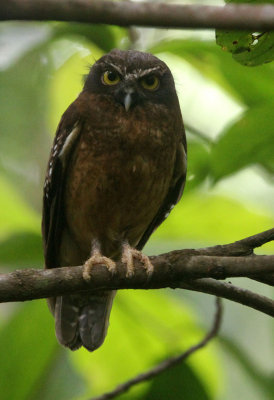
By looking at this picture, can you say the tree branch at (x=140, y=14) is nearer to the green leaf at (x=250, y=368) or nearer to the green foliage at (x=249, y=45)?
the green foliage at (x=249, y=45)

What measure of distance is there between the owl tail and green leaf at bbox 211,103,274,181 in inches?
70.9

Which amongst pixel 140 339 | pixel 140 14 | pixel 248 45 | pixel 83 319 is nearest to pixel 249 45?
pixel 248 45

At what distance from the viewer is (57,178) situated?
482 cm

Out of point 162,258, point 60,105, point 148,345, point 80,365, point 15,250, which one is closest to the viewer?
point 162,258

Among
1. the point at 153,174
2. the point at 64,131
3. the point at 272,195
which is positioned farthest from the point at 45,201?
the point at 272,195

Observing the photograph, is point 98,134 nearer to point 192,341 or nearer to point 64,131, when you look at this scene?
point 64,131

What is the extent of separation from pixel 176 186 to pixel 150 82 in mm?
809

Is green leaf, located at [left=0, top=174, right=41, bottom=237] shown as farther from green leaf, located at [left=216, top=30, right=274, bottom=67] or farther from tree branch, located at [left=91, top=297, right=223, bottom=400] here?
green leaf, located at [left=216, top=30, right=274, bottom=67]

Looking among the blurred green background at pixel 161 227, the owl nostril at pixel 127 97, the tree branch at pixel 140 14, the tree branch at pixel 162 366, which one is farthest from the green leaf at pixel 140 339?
the tree branch at pixel 140 14

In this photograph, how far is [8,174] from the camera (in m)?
5.84

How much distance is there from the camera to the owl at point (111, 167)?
462 centimetres

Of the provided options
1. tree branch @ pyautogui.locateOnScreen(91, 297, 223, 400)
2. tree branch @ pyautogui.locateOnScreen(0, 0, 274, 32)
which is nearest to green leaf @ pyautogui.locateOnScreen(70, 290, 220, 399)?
tree branch @ pyautogui.locateOnScreen(91, 297, 223, 400)

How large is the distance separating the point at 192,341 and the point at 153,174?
3.98 ft

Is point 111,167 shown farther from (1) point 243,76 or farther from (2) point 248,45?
(2) point 248,45
